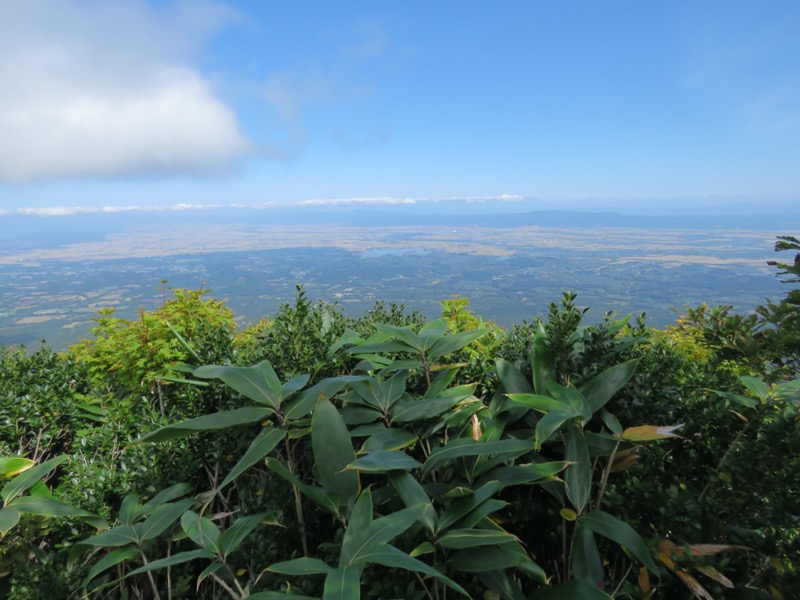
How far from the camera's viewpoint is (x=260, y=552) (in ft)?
4.07

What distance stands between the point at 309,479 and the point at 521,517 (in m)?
0.83

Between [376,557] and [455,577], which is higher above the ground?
[376,557]

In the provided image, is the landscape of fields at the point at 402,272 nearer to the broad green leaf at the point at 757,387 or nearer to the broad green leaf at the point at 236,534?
the broad green leaf at the point at 236,534

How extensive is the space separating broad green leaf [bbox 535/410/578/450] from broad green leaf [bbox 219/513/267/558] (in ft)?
2.67

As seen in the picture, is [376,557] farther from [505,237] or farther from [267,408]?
[505,237]

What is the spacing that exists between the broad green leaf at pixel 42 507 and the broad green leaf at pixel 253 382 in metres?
0.57

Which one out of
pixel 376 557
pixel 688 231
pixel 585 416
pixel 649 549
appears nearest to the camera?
pixel 376 557

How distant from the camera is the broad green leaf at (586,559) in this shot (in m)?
1.04

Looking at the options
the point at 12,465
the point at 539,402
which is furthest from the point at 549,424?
the point at 12,465

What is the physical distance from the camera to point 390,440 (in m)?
1.25

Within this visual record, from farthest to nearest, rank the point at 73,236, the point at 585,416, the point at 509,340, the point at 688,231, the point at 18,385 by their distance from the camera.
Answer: the point at 73,236, the point at 688,231, the point at 18,385, the point at 509,340, the point at 585,416

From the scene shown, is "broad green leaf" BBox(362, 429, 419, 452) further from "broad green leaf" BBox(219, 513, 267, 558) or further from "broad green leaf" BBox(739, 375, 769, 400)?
"broad green leaf" BBox(739, 375, 769, 400)

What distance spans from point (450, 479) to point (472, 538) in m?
Answer: 0.34

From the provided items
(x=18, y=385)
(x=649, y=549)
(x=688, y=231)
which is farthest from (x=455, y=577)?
(x=688, y=231)
